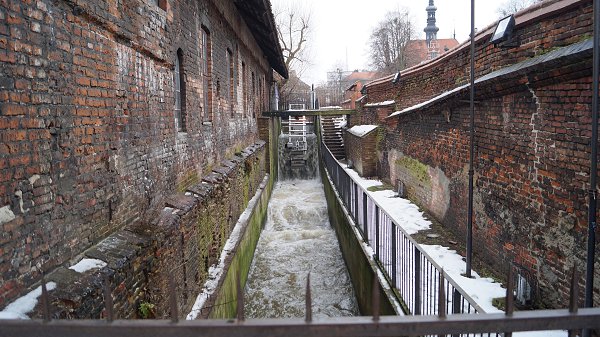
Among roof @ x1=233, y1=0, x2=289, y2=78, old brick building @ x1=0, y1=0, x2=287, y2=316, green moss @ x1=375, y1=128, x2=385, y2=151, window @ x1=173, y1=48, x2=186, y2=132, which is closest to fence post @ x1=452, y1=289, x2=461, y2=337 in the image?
old brick building @ x1=0, y1=0, x2=287, y2=316

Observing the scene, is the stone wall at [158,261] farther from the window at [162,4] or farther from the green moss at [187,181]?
the window at [162,4]

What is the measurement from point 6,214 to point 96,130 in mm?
1250

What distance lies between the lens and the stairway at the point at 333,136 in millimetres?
20953

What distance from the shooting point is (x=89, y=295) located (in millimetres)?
2889

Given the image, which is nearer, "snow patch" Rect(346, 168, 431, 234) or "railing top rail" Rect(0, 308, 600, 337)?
"railing top rail" Rect(0, 308, 600, 337)

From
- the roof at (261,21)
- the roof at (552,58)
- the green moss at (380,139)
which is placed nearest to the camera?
the roof at (552,58)

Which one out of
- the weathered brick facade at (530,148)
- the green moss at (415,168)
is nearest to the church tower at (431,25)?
the green moss at (415,168)

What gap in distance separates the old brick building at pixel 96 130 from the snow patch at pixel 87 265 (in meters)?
0.07

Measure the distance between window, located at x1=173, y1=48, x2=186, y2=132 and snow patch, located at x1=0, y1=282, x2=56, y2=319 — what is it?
4.05 metres

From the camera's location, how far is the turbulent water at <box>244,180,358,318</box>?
773cm

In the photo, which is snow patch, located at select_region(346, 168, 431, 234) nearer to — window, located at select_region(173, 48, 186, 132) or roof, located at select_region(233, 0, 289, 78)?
window, located at select_region(173, 48, 186, 132)

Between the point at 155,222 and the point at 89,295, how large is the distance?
65.5 inches

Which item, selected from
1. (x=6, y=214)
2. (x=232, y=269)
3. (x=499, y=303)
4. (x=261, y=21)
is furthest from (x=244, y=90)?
(x=6, y=214)

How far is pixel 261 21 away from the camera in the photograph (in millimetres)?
12547
